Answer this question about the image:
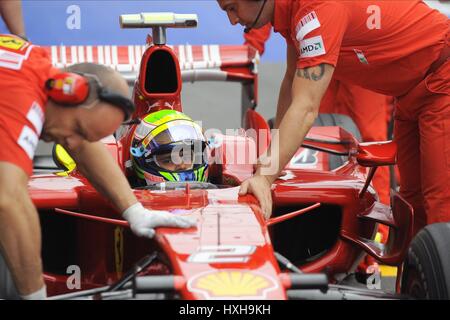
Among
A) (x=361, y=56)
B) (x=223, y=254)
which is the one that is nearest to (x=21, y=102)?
(x=223, y=254)

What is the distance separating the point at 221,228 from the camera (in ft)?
11.0

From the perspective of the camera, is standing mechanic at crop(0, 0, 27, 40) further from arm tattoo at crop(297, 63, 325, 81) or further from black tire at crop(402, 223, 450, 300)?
black tire at crop(402, 223, 450, 300)

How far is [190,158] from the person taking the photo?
4.18 meters

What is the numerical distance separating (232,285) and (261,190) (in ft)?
2.84

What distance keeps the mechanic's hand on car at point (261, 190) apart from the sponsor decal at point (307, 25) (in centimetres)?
62

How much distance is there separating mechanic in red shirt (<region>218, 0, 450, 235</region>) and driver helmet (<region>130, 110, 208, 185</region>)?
441 millimetres

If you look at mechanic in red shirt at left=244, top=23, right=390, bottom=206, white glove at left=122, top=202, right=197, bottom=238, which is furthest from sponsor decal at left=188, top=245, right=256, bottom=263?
mechanic in red shirt at left=244, top=23, right=390, bottom=206

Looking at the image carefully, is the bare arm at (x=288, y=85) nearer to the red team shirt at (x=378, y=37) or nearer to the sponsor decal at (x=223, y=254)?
the red team shirt at (x=378, y=37)

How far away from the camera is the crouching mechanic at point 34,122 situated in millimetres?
3006

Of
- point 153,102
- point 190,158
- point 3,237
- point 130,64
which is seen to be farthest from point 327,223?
point 130,64

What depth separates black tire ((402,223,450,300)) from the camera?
3.28 metres

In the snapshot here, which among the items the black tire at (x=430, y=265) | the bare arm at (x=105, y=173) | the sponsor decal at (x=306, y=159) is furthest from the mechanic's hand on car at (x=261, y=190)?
the sponsor decal at (x=306, y=159)

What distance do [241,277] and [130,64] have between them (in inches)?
129
